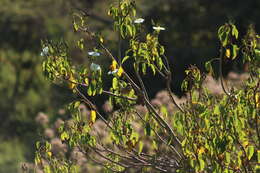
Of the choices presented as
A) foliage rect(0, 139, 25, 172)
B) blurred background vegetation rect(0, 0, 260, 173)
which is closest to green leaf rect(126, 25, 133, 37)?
foliage rect(0, 139, 25, 172)

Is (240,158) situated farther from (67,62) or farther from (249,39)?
(67,62)

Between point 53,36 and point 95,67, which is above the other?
point 53,36

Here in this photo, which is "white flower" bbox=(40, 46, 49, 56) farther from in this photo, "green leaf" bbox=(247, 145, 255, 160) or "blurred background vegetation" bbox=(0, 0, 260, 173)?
"blurred background vegetation" bbox=(0, 0, 260, 173)

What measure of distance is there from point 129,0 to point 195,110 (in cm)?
79

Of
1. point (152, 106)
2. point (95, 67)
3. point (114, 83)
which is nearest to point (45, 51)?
point (95, 67)

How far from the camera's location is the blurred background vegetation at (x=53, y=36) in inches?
511

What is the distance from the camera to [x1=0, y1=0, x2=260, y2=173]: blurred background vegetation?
13.0 m

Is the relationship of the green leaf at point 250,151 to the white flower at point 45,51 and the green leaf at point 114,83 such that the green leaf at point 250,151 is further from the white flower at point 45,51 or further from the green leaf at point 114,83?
the white flower at point 45,51

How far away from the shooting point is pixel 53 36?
15.3 metres

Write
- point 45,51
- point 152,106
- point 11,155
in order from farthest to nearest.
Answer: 1. point 11,155
2. point 152,106
3. point 45,51

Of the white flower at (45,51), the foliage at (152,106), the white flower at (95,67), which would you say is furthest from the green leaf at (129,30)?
the white flower at (45,51)

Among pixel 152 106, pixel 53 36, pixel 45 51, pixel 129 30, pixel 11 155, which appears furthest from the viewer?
pixel 53 36

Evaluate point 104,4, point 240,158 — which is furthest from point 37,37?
A: point 240,158

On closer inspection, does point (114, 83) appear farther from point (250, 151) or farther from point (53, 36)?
point (53, 36)
